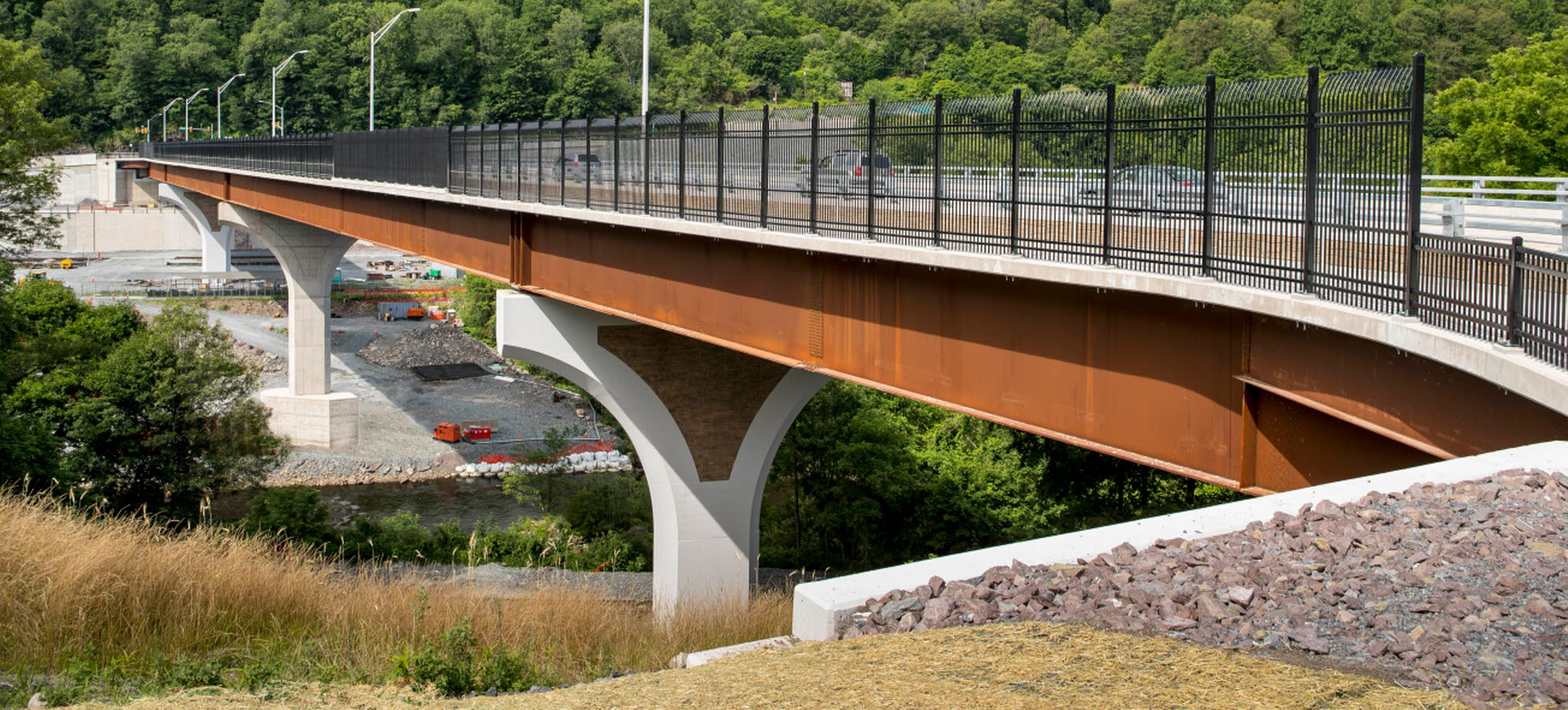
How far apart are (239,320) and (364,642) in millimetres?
65946

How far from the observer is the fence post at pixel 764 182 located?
1590cm

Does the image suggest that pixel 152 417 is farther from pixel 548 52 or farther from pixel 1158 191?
pixel 548 52

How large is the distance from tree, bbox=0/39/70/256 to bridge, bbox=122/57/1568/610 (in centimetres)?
2824

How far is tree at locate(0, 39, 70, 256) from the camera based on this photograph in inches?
1672

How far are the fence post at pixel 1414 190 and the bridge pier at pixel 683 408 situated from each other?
14.3 m

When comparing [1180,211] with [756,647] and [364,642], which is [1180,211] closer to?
[756,647]

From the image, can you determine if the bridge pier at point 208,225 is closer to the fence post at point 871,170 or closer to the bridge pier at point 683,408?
the bridge pier at point 683,408

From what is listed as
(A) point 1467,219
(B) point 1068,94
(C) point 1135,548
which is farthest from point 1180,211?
(A) point 1467,219

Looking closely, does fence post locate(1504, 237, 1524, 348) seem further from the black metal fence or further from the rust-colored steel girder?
the rust-colored steel girder

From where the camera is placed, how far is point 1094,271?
410 inches

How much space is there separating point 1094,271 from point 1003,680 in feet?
16.1

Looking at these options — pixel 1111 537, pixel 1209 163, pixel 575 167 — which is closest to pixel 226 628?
pixel 1111 537

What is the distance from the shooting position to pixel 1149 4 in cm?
11219

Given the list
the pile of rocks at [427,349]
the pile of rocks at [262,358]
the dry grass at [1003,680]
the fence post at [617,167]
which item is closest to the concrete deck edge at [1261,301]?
the dry grass at [1003,680]
